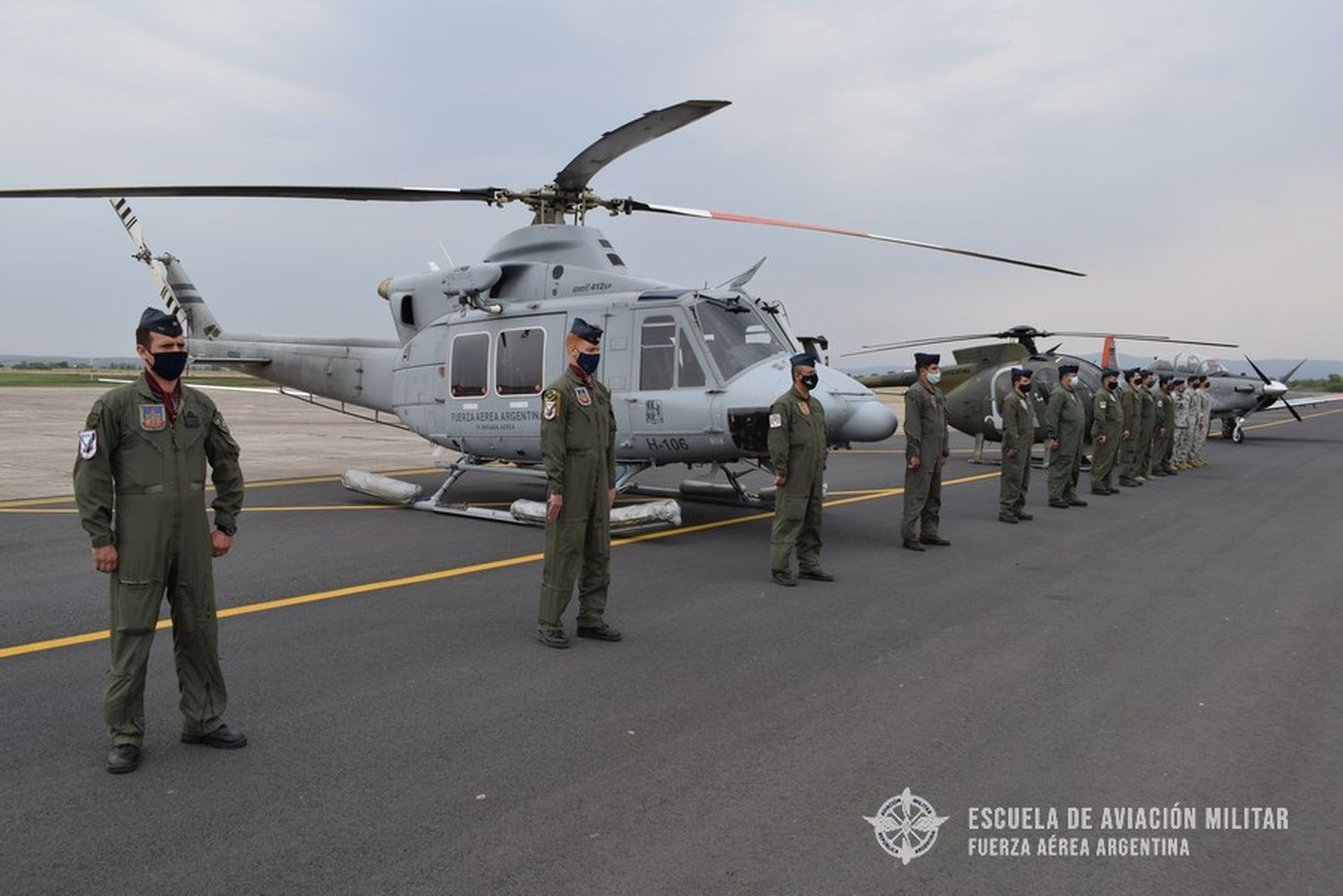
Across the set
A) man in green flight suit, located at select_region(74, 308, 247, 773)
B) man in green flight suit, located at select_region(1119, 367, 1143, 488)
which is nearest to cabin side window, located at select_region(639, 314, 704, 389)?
man in green flight suit, located at select_region(74, 308, 247, 773)

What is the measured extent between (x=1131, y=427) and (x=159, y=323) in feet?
47.0

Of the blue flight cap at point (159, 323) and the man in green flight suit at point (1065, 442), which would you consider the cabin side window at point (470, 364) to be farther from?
the man in green flight suit at point (1065, 442)

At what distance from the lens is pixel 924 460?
28.5 ft

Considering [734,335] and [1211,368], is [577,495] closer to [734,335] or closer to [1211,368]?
[734,335]

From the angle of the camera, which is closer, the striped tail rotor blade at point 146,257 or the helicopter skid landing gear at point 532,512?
the helicopter skid landing gear at point 532,512

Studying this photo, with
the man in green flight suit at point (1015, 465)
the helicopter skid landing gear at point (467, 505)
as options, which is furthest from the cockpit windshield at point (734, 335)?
the man in green flight suit at point (1015, 465)

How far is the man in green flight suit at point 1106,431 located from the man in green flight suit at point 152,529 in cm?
1262

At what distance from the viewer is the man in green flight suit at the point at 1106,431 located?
13406mm

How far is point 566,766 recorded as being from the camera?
142 inches

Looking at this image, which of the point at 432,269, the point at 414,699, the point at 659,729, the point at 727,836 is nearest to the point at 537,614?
the point at 414,699

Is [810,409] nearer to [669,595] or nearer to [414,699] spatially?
[669,595]

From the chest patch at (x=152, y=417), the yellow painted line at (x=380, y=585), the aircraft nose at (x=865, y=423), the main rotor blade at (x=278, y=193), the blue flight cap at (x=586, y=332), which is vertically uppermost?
the main rotor blade at (x=278, y=193)

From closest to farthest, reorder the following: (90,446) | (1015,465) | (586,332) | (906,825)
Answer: (906,825) → (90,446) → (586,332) → (1015,465)

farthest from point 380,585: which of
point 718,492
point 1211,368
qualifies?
point 1211,368
